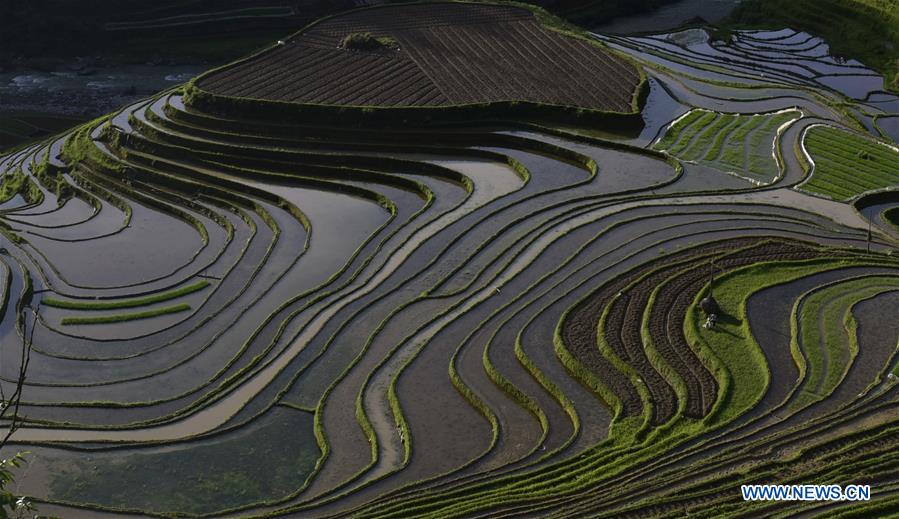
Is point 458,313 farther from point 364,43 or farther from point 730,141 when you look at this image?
point 364,43

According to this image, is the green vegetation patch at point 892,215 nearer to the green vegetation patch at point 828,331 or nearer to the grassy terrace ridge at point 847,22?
the green vegetation patch at point 828,331

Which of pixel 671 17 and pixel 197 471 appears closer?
pixel 197 471

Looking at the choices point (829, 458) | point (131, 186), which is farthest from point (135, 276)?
point (829, 458)

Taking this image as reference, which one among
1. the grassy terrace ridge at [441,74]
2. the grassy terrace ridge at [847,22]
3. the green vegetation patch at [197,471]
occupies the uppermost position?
the grassy terrace ridge at [847,22]

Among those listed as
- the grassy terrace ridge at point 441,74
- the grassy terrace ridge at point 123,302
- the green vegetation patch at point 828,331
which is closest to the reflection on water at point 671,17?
the grassy terrace ridge at point 441,74

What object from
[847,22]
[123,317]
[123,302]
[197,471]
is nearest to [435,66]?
[123,302]

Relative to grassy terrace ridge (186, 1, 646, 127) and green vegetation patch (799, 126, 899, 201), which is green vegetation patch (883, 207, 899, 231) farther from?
grassy terrace ridge (186, 1, 646, 127)
